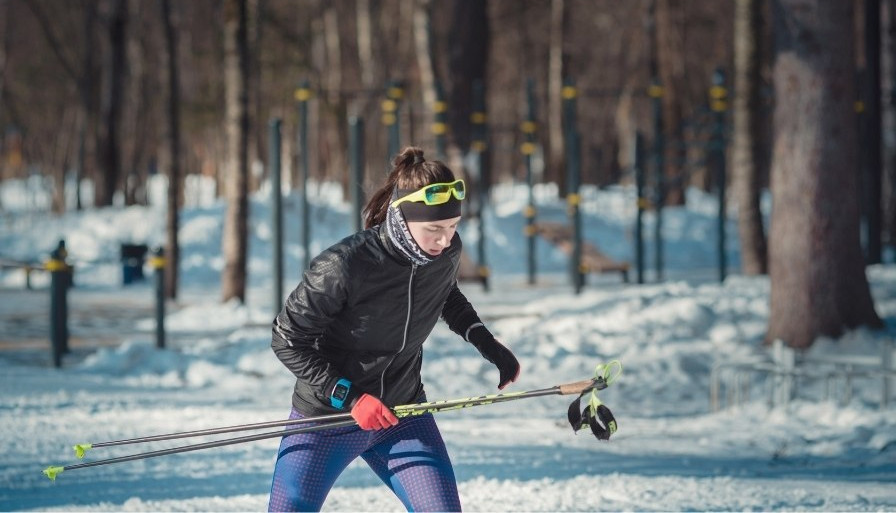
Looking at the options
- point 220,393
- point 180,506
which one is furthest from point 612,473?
point 220,393

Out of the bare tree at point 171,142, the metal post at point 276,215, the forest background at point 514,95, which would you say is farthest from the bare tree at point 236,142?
the metal post at point 276,215

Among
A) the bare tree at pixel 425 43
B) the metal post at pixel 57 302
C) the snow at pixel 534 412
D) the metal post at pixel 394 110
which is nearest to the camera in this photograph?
the snow at pixel 534 412

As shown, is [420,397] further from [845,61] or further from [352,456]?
[845,61]

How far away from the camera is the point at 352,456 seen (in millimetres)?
4082

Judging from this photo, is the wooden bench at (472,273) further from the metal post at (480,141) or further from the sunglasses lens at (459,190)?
the sunglasses lens at (459,190)

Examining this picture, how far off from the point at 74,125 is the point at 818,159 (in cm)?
3962

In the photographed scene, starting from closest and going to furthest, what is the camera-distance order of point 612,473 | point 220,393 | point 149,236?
point 612,473
point 220,393
point 149,236

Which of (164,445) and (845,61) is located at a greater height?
(845,61)

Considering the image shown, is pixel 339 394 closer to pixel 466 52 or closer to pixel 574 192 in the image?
pixel 574 192

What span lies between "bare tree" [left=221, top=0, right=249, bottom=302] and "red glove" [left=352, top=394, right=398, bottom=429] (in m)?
12.4

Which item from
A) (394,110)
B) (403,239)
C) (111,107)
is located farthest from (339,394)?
(111,107)

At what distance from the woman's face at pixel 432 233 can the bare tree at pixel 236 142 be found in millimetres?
12316

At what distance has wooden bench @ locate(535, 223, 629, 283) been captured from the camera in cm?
1984

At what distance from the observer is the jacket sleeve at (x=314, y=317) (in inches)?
154
